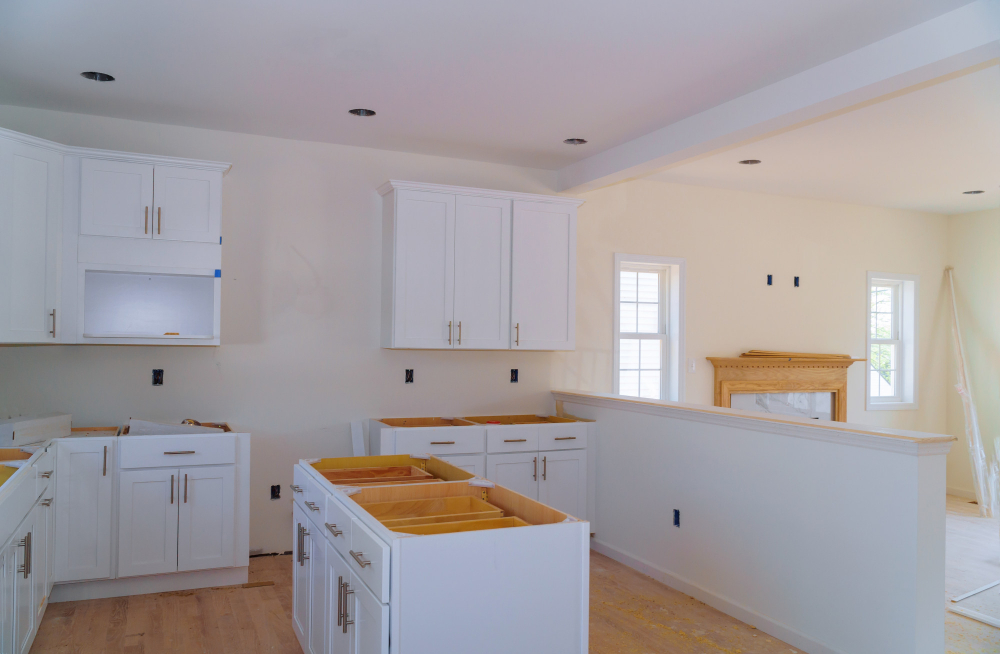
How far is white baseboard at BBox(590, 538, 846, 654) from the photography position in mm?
A: 3238

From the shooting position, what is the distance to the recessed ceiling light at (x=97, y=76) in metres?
3.55

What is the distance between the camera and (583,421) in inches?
197

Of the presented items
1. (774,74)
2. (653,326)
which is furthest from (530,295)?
(774,74)

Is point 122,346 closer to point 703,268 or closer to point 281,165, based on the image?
point 281,165

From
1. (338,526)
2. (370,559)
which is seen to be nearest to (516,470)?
(338,526)

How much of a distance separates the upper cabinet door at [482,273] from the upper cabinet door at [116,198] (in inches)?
74.6

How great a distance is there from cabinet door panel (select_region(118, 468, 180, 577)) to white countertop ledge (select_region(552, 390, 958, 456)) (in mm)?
2719

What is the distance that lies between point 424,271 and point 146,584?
7.97 feet

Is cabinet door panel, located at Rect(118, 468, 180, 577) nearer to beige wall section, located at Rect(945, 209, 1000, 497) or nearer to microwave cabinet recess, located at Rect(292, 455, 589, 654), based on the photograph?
microwave cabinet recess, located at Rect(292, 455, 589, 654)

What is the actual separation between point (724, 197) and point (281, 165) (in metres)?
3.76

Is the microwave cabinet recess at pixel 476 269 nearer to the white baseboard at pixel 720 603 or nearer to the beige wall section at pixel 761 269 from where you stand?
the beige wall section at pixel 761 269

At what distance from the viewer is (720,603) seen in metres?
3.72

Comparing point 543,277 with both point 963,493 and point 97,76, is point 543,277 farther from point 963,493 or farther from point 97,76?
point 963,493

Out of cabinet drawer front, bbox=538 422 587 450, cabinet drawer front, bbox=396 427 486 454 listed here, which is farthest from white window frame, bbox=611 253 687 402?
cabinet drawer front, bbox=396 427 486 454
